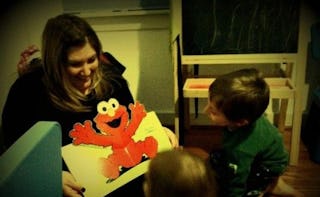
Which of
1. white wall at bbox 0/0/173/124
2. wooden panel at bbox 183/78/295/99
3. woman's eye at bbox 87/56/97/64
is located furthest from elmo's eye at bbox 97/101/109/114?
white wall at bbox 0/0/173/124

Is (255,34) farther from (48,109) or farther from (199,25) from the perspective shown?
(48,109)

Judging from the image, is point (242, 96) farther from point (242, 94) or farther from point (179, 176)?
point (179, 176)

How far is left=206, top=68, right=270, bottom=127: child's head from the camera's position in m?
1.11

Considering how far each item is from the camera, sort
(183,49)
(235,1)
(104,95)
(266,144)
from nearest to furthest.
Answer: (266,144), (104,95), (235,1), (183,49)

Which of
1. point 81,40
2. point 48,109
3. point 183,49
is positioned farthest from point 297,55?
point 48,109

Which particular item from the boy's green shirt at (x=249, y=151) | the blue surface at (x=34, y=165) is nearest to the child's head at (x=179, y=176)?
the blue surface at (x=34, y=165)

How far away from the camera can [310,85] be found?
2270mm

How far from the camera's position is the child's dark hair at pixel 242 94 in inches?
43.7

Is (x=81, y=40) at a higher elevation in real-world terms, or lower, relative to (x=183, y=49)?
higher

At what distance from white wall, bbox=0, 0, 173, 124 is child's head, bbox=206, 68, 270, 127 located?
116cm

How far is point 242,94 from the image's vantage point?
1104mm

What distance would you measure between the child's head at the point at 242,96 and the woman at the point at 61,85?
0.94ft

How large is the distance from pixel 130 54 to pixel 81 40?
1.08m

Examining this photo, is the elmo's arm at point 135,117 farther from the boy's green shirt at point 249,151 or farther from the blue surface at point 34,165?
the blue surface at point 34,165
